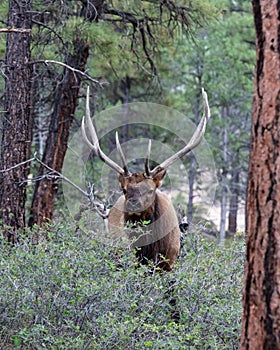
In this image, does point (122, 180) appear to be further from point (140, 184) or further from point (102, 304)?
point (102, 304)

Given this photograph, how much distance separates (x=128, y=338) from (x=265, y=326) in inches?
59.3

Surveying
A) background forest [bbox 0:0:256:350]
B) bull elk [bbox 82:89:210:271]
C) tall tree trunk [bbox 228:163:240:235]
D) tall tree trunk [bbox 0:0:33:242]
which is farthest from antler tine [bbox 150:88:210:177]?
tall tree trunk [bbox 228:163:240:235]

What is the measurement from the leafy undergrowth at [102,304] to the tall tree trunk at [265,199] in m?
1.15

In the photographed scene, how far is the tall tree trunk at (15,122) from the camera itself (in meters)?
8.23

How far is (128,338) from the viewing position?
4.85 m

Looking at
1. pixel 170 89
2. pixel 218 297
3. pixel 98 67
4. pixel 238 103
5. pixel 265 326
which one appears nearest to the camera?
pixel 265 326

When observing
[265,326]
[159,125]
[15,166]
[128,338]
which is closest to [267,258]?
[265,326]

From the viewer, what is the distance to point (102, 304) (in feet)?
17.6

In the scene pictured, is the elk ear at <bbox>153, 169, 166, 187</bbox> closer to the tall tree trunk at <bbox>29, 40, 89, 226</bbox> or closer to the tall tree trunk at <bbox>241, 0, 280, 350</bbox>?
the tall tree trunk at <bbox>29, 40, 89, 226</bbox>

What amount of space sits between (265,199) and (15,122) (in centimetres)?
515

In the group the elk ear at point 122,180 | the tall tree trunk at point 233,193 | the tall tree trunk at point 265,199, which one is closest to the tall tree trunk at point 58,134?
the elk ear at point 122,180

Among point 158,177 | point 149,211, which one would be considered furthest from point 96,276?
point 158,177

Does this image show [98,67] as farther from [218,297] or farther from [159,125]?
[218,297]

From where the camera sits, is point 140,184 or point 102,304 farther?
point 140,184
